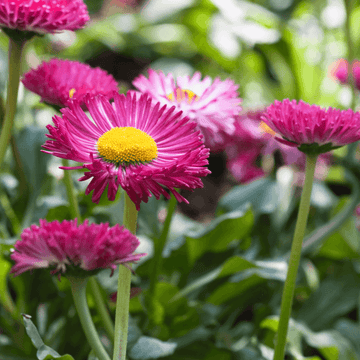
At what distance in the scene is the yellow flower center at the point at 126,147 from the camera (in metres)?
0.42

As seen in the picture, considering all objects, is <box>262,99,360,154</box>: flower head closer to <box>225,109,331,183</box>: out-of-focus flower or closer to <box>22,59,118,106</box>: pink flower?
<box>22,59,118,106</box>: pink flower

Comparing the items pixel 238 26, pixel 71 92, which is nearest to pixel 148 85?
pixel 71 92

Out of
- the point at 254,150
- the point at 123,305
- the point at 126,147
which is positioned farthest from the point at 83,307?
the point at 254,150

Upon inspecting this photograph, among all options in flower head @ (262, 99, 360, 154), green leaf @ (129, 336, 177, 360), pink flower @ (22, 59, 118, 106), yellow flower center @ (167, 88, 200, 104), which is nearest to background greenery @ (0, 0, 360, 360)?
green leaf @ (129, 336, 177, 360)

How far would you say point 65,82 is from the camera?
54 centimetres

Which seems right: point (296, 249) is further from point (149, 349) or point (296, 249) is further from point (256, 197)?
point (256, 197)

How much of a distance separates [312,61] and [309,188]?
184 cm

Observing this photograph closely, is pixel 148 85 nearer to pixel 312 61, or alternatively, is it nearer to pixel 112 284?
pixel 112 284

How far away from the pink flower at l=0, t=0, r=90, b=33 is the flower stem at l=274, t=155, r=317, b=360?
323 mm

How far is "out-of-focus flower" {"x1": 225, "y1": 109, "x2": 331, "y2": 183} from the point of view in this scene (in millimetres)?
1042

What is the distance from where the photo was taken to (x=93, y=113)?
18.1 inches

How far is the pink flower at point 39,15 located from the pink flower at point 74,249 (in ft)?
0.80

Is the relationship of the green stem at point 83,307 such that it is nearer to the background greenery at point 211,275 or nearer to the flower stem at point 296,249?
the background greenery at point 211,275

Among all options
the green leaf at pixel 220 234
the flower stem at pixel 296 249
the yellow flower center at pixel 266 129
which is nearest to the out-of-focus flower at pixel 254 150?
the yellow flower center at pixel 266 129
